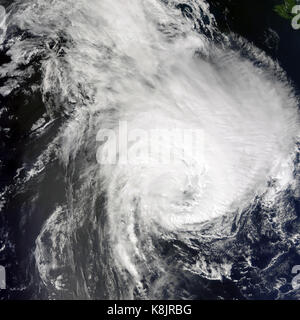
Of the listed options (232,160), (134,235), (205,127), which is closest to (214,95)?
(205,127)

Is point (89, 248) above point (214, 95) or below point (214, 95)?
below
